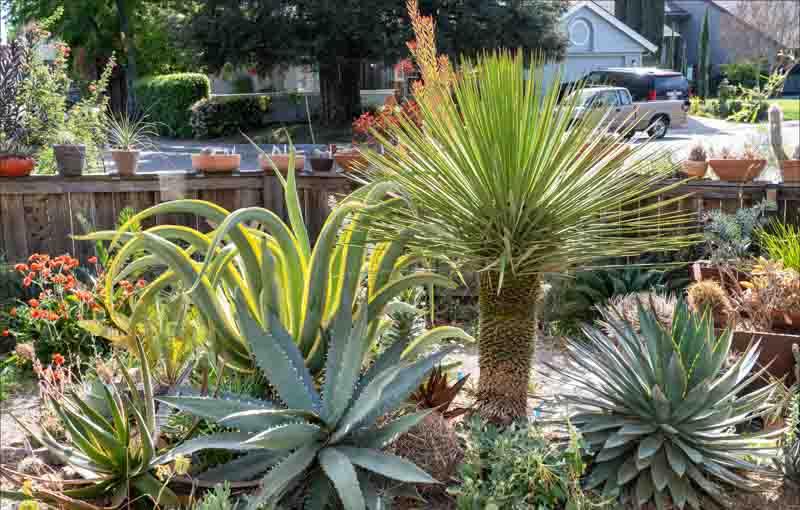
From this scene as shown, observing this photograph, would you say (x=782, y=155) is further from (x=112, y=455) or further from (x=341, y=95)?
(x=341, y=95)

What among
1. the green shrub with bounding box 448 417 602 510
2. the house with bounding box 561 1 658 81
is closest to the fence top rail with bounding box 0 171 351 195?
the green shrub with bounding box 448 417 602 510

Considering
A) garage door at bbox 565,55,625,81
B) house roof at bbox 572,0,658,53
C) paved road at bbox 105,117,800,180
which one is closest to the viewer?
paved road at bbox 105,117,800,180

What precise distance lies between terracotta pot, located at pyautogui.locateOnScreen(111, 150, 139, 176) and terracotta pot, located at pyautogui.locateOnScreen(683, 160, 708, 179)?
506 cm

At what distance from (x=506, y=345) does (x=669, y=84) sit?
24058 millimetres

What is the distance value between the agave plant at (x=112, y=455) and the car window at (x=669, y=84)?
967 inches

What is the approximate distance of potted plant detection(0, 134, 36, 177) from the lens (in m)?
6.98

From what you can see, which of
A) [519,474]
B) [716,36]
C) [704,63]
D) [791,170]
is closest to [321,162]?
[791,170]

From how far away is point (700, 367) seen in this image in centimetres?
351

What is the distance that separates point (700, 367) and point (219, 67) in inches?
784

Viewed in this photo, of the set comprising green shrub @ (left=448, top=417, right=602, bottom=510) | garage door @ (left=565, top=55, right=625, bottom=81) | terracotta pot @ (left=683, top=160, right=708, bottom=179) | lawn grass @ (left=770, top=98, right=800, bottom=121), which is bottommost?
green shrub @ (left=448, top=417, right=602, bottom=510)

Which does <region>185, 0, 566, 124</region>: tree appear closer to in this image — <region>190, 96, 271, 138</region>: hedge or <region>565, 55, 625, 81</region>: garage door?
<region>190, 96, 271, 138</region>: hedge

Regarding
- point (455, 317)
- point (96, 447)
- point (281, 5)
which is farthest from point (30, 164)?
point (281, 5)

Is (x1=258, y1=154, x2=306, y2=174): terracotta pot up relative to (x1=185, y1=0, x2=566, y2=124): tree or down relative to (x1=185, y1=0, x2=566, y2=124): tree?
down

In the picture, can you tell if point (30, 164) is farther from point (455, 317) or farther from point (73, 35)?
point (73, 35)
